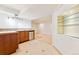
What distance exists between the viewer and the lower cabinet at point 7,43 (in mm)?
3484

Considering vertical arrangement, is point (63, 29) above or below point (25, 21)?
below

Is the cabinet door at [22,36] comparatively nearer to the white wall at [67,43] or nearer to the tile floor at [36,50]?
the tile floor at [36,50]

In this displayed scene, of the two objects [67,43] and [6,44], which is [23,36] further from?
[67,43]

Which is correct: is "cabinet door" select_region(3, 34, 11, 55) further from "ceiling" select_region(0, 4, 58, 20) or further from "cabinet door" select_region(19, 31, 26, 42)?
"cabinet door" select_region(19, 31, 26, 42)

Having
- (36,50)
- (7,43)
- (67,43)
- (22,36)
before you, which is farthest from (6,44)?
(22,36)

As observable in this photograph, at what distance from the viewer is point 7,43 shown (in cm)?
378

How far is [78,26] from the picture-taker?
9.04ft

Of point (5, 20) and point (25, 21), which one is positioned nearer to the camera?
point (5, 20)

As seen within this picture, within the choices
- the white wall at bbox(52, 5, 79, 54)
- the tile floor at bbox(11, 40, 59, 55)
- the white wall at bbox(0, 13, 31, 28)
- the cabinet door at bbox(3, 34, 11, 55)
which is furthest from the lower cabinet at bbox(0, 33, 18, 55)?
the white wall at bbox(0, 13, 31, 28)

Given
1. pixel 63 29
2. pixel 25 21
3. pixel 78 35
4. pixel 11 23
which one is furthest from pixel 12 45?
pixel 25 21

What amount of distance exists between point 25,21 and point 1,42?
19.5 ft

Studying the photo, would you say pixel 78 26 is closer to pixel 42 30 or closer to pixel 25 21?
pixel 25 21

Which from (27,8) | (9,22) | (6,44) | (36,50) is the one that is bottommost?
(36,50)

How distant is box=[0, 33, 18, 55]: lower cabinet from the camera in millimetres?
3484
